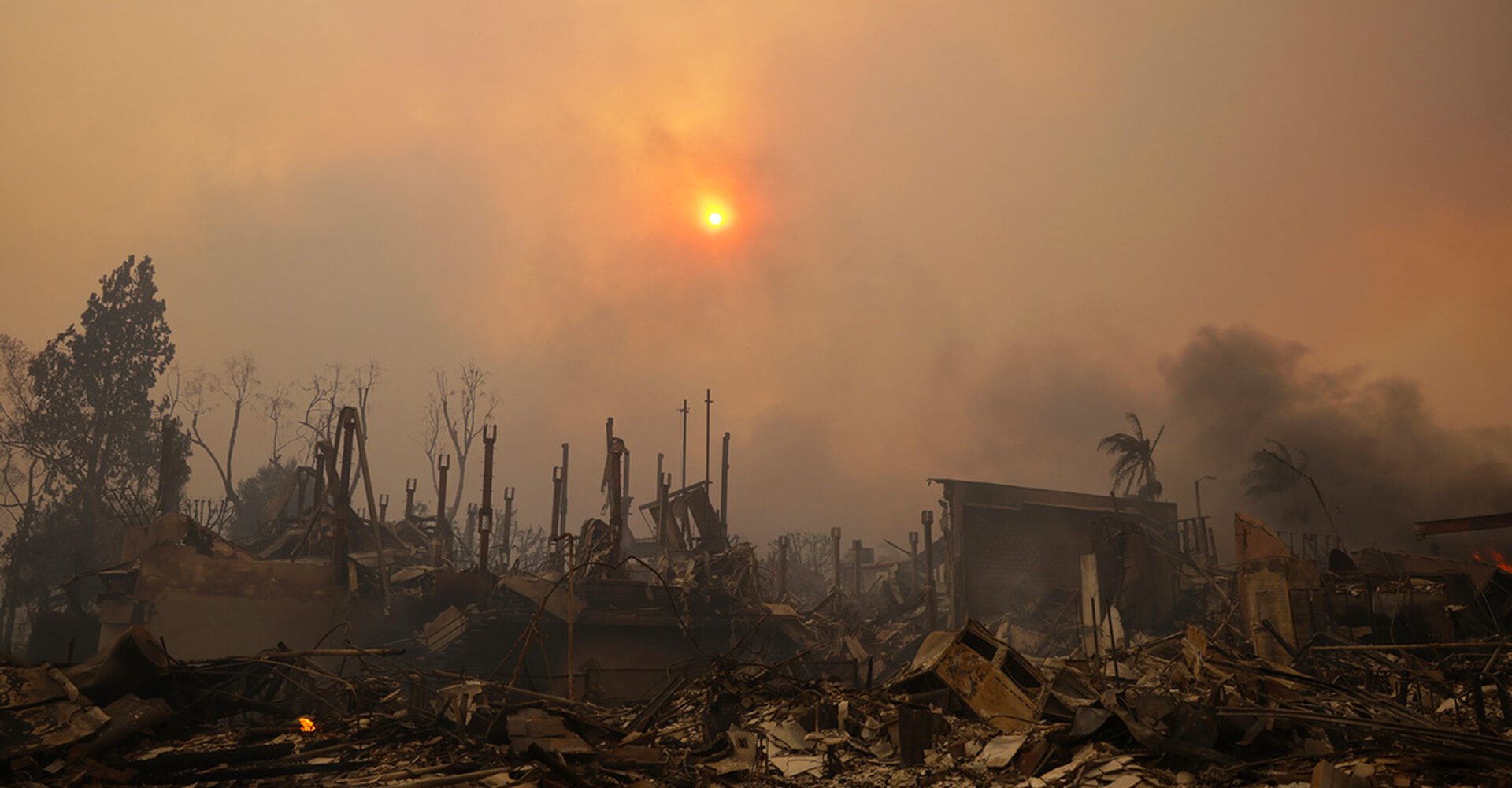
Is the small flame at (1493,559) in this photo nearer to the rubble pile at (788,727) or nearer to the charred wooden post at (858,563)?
the rubble pile at (788,727)

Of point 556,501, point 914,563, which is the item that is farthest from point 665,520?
point 914,563

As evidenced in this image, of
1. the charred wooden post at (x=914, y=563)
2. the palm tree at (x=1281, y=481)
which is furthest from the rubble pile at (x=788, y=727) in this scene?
the palm tree at (x=1281, y=481)

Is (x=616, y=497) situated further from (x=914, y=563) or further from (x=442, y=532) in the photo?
(x=914, y=563)

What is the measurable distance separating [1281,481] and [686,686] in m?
43.0

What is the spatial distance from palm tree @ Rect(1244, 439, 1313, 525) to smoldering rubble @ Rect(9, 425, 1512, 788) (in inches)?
958

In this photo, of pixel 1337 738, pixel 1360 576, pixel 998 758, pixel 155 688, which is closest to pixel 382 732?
pixel 155 688

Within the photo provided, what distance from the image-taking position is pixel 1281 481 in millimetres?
45156

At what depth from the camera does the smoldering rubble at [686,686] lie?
7.94 m

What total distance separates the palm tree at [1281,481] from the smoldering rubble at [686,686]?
24.3 meters

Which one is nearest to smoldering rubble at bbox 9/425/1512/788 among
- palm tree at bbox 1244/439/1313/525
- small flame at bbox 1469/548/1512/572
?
small flame at bbox 1469/548/1512/572

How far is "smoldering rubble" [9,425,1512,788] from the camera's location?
7.94 metres

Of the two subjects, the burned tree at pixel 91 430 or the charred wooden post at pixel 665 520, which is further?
the burned tree at pixel 91 430

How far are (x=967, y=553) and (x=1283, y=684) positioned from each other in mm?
24716

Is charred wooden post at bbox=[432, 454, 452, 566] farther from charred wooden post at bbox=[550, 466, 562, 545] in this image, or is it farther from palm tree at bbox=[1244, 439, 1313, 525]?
palm tree at bbox=[1244, 439, 1313, 525]
